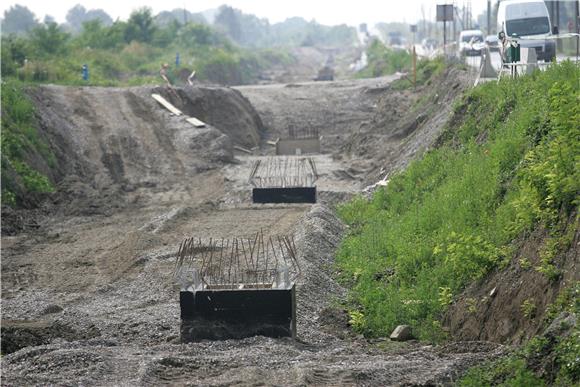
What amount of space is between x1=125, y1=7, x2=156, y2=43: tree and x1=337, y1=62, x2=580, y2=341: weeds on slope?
2207 inches

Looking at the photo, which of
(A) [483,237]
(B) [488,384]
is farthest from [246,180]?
(B) [488,384]

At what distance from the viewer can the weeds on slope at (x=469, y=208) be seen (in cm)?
1448

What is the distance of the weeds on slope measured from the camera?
1448 centimetres

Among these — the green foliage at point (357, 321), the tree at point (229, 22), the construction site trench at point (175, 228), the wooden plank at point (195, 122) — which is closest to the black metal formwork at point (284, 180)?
the construction site trench at point (175, 228)

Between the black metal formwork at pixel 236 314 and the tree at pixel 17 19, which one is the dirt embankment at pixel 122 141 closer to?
the black metal formwork at pixel 236 314

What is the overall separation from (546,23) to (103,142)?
15826 mm

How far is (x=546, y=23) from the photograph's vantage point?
37188mm

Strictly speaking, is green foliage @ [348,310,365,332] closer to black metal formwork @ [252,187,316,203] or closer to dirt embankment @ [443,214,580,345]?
dirt embankment @ [443,214,580,345]

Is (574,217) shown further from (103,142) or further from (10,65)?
(10,65)

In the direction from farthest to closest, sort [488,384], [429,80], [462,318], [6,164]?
[429,80] → [6,164] → [462,318] → [488,384]

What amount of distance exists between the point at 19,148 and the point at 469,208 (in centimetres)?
1618

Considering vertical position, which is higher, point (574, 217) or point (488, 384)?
point (574, 217)

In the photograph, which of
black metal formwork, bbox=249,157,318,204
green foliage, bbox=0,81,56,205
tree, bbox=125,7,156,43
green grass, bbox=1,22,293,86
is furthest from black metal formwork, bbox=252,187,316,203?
tree, bbox=125,7,156,43

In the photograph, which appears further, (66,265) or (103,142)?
(103,142)
